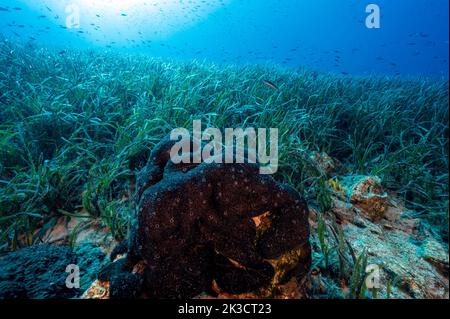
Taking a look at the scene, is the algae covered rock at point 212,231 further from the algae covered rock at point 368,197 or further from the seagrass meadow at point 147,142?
the algae covered rock at point 368,197

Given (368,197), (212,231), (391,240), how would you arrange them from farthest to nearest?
(368,197) < (391,240) < (212,231)

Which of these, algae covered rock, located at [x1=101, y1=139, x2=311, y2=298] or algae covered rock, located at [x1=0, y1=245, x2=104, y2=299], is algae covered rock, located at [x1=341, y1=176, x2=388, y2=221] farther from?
algae covered rock, located at [x1=0, y1=245, x2=104, y2=299]

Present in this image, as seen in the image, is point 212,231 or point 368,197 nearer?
point 212,231

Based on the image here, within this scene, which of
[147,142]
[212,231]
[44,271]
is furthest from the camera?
[147,142]

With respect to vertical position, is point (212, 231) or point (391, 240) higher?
point (212, 231)

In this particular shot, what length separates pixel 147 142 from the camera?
12.2ft

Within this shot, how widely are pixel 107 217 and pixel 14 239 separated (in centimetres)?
96

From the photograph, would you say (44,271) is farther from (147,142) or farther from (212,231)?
(147,142)

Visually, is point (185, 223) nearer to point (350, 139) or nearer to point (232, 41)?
point (350, 139)

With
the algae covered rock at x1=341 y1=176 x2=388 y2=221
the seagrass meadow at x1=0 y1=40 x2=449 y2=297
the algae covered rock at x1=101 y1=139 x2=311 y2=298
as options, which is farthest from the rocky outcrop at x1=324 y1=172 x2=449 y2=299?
the algae covered rock at x1=101 y1=139 x2=311 y2=298

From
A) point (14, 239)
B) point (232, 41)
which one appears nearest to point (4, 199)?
point (14, 239)

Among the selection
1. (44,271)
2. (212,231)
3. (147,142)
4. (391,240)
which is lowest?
(391,240)

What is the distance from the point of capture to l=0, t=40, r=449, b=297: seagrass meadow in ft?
9.57

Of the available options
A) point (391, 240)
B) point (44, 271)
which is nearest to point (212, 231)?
point (44, 271)
